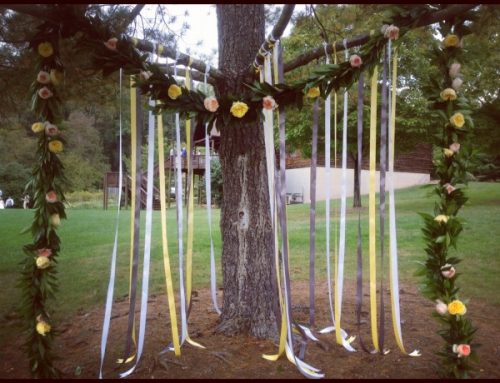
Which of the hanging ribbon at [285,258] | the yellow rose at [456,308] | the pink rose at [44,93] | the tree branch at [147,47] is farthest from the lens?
the hanging ribbon at [285,258]

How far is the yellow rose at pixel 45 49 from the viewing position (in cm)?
252

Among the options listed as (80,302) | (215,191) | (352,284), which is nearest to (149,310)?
(80,302)

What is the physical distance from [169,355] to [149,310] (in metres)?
1.26

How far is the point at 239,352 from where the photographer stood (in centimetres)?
301

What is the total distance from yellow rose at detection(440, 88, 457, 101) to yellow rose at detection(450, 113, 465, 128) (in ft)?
0.34

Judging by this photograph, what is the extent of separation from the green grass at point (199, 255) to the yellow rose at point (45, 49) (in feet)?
8.01

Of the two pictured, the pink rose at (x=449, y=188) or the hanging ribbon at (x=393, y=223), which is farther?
the hanging ribbon at (x=393, y=223)

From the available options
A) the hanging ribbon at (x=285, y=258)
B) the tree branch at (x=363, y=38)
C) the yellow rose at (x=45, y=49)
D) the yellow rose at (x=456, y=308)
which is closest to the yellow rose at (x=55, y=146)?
the yellow rose at (x=45, y=49)

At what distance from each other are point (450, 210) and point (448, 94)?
64 cm

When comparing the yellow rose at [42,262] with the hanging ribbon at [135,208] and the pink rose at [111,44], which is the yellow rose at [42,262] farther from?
the pink rose at [111,44]

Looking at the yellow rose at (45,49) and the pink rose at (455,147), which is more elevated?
the yellow rose at (45,49)

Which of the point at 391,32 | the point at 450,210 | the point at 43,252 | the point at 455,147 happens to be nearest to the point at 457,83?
the point at 455,147

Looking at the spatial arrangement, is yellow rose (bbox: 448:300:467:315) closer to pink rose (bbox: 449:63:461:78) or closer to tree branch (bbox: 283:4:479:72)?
pink rose (bbox: 449:63:461:78)

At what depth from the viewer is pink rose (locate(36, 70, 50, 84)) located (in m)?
2.53
